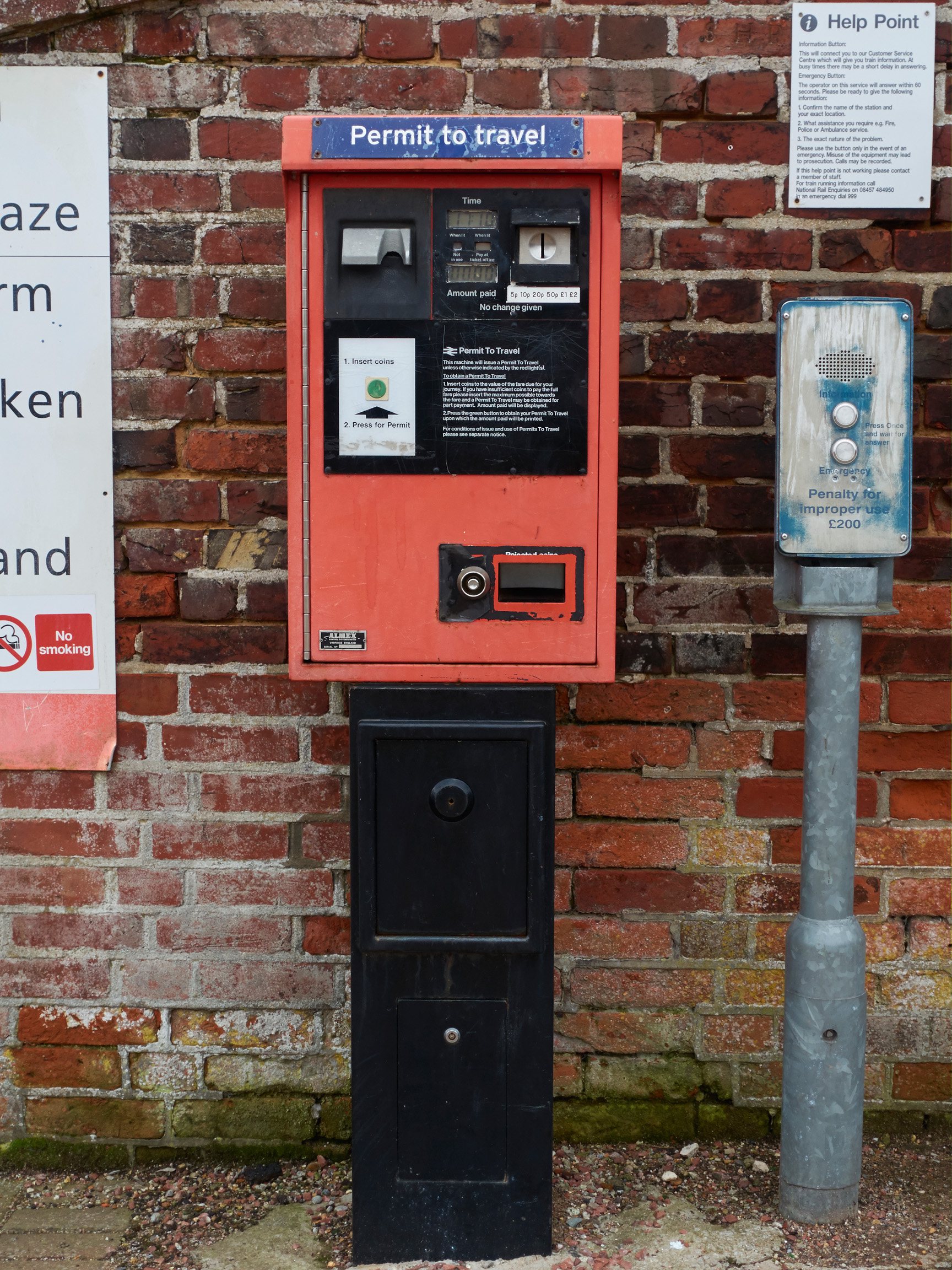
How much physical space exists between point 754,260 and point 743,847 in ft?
4.15

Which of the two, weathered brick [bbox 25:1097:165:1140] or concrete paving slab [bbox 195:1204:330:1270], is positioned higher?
weathered brick [bbox 25:1097:165:1140]

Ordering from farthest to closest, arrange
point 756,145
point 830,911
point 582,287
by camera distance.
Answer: point 756,145, point 830,911, point 582,287

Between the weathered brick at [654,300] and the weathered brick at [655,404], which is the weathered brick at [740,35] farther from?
the weathered brick at [655,404]

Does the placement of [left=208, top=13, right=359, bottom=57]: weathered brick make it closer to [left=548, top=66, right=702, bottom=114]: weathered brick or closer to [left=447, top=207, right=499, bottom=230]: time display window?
[left=548, top=66, right=702, bottom=114]: weathered brick

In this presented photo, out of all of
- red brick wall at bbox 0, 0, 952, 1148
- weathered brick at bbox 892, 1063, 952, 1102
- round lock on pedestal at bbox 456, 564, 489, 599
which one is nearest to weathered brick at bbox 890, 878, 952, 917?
red brick wall at bbox 0, 0, 952, 1148

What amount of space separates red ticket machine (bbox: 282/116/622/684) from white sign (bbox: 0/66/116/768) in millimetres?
733

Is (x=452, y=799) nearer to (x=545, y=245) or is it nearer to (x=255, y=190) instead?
(x=545, y=245)

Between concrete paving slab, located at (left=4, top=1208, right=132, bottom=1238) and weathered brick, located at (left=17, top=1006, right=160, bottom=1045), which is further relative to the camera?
weathered brick, located at (left=17, top=1006, right=160, bottom=1045)

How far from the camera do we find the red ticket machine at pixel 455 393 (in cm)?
183

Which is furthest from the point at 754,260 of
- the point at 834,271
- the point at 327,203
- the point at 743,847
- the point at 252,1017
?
the point at 252,1017

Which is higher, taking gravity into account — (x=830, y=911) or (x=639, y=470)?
(x=639, y=470)

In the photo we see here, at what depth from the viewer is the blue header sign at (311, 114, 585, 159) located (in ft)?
5.95

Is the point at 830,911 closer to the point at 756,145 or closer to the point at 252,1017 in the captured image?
the point at 252,1017

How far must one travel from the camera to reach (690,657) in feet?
8.05
